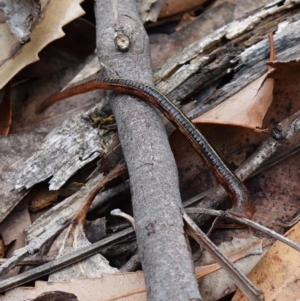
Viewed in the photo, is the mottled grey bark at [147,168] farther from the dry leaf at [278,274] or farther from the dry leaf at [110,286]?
the dry leaf at [278,274]

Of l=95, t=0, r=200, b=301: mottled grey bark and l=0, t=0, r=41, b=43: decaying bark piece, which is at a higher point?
l=0, t=0, r=41, b=43: decaying bark piece

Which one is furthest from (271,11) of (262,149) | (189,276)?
(189,276)

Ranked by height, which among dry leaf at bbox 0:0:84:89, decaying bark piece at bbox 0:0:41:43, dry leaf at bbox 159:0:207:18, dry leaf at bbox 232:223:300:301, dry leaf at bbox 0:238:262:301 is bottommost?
dry leaf at bbox 232:223:300:301

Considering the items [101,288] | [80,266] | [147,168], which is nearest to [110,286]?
[101,288]

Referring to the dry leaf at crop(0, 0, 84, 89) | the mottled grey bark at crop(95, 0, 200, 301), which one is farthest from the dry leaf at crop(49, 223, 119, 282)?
the dry leaf at crop(0, 0, 84, 89)

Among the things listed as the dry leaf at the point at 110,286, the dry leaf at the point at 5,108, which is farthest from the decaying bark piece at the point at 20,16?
the dry leaf at the point at 110,286

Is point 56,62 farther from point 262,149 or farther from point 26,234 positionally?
point 262,149

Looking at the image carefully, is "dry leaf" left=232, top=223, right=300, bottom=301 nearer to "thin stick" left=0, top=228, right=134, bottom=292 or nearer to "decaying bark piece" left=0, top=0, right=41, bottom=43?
"thin stick" left=0, top=228, right=134, bottom=292
